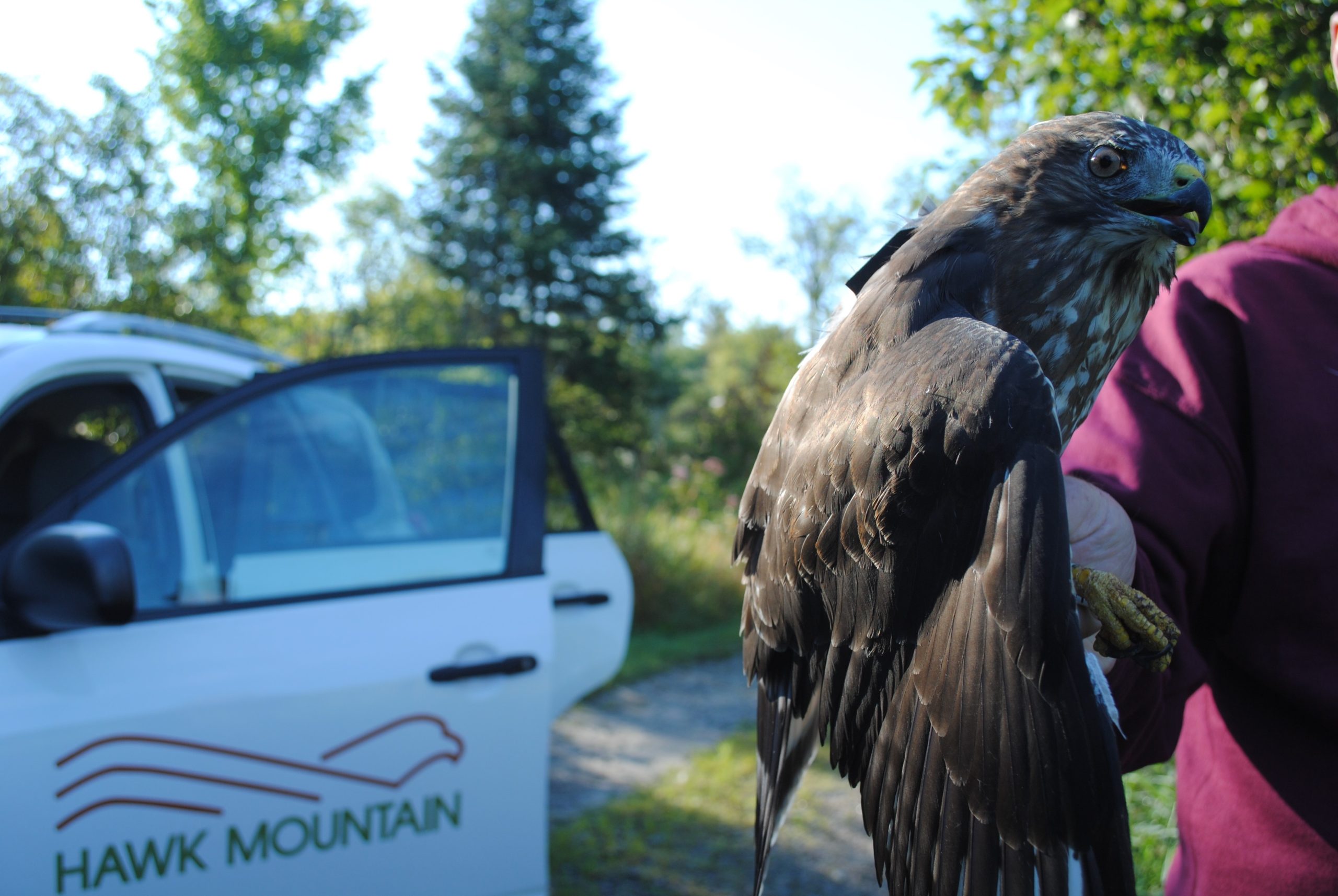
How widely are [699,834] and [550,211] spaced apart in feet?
56.7

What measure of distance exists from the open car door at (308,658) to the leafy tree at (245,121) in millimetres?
8478

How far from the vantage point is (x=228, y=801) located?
229 centimetres

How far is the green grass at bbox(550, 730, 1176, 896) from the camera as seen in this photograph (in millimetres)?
3574

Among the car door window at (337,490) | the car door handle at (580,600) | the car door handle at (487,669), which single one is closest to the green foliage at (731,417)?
the car door handle at (580,600)

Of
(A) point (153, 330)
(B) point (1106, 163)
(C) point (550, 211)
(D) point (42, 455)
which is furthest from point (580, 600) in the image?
(C) point (550, 211)

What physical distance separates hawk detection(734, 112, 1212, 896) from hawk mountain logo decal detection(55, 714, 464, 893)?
104 cm

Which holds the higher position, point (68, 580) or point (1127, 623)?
point (1127, 623)

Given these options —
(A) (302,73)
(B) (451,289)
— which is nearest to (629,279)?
(B) (451,289)

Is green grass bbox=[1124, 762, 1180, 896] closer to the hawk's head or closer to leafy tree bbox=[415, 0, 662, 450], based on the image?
the hawk's head

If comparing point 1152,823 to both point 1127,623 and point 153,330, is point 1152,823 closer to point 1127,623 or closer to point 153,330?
point 1127,623

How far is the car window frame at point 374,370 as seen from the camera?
92.8 inches

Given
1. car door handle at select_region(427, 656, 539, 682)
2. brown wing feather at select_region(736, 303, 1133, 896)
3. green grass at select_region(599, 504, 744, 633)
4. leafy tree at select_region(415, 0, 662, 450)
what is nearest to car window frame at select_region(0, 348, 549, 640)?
car door handle at select_region(427, 656, 539, 682)

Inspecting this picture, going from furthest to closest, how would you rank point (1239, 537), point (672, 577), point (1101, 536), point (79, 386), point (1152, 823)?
point (672, 577)
point (1152, 823)
point (79, 386)
point (1239, 537)
point (1101, 536)

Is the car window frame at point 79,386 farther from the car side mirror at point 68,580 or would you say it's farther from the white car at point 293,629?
the car side mirror at point 68,580
